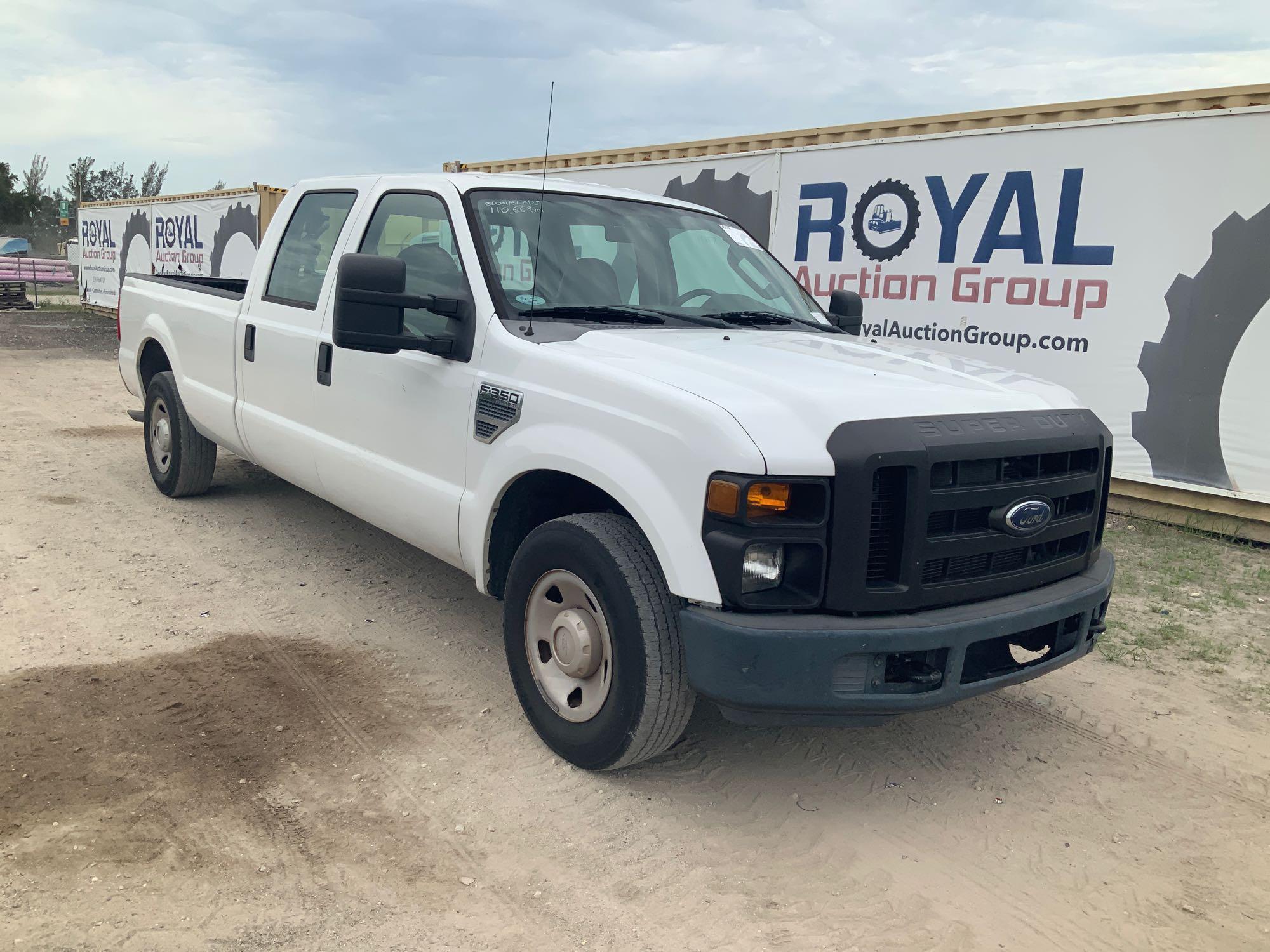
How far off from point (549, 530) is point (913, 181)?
258 inches

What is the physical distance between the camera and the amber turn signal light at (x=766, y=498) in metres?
2.79

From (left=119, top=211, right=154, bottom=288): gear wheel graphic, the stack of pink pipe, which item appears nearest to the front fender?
(left=119, top=211, right=154, bottom=288): gear wheel graphic

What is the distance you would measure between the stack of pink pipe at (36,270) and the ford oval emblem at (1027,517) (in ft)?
104

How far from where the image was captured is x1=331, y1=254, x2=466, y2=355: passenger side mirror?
3539mm

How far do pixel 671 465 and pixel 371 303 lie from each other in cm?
132

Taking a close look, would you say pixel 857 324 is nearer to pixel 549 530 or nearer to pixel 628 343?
pixel 628 343

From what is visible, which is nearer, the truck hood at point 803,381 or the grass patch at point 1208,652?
the truck hood at point 803,381

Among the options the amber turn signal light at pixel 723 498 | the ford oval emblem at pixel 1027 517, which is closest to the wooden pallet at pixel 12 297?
the amber turn signal light at pixel 723 498

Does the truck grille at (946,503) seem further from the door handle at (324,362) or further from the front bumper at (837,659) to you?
the door handle at (324,362)

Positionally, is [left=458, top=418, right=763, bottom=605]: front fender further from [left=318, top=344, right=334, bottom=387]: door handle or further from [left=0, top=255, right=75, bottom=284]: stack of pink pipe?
[left=0, top=255, right=75, bottom=284]: stack of pink pipe

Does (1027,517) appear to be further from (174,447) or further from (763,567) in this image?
(174,447)

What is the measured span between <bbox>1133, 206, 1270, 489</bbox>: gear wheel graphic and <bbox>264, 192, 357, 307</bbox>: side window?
232 inches

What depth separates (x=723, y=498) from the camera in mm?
2811

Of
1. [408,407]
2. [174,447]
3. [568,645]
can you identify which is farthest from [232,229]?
[568,645]
